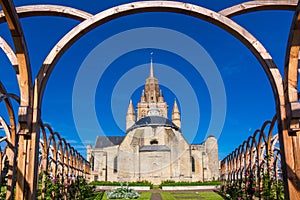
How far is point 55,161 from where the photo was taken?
9.20 metres

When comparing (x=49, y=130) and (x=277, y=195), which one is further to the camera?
(x=49, y=130)

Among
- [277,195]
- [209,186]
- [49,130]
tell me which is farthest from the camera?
[209,186]

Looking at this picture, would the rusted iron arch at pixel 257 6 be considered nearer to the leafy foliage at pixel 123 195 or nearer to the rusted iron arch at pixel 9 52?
the rusted iron arch at pixel 9 52

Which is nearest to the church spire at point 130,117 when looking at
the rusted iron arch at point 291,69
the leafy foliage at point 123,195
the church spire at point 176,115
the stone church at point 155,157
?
the church spire at point 176,115

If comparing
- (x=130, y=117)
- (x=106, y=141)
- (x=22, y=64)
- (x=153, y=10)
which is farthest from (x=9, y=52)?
(x=130, y=117)

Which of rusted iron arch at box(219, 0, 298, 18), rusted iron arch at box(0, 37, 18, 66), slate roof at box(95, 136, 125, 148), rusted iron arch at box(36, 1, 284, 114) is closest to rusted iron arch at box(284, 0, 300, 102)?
rusted iron arch at box(36, 1, 284, 114)

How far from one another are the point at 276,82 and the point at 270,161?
17.3 feet

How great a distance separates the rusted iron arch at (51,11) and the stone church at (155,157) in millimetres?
38456

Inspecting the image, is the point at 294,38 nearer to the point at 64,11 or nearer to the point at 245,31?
the point at 245,31

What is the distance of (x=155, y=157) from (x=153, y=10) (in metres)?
38.7

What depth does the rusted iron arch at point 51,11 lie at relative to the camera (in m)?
3.90

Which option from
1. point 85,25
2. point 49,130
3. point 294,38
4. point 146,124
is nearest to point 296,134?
point 294,38

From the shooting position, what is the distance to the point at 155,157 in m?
41.5

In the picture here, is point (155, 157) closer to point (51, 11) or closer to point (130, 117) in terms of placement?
point (130, 117)
